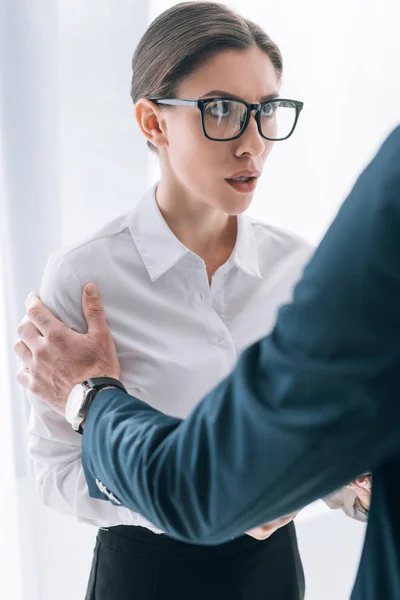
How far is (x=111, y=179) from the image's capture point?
1678mm

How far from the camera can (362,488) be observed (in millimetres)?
1100

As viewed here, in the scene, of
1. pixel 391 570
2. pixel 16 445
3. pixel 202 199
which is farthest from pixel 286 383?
pixel 16 445

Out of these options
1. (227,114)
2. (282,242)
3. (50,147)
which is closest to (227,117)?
(227,114)

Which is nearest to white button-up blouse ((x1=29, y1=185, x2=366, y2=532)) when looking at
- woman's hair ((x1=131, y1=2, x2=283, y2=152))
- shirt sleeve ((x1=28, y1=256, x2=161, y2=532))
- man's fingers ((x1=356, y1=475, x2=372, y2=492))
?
shirt sleeve ((x1=28, y1=256, x2=161, y2=532))

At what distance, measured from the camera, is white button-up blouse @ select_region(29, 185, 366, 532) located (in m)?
1.20

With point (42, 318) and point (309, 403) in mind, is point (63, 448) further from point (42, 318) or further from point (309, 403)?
point (309, 403)

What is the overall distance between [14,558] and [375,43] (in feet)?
5.10

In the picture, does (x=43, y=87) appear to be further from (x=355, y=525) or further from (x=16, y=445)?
(x=355, y=525)

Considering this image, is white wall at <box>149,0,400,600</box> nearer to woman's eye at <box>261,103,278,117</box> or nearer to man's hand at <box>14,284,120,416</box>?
woman's eye at <box>261,103,278,117</box>

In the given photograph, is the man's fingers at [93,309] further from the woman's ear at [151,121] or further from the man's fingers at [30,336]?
the woman's ear at [151,121]

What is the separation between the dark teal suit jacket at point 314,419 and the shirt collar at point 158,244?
0.59m

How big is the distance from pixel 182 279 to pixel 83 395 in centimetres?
42

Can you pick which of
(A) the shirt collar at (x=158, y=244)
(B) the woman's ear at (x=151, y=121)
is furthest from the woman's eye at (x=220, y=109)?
(A) the shirt collar at (x=158, y=244)

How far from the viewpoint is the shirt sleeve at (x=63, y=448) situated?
3.88 feet
